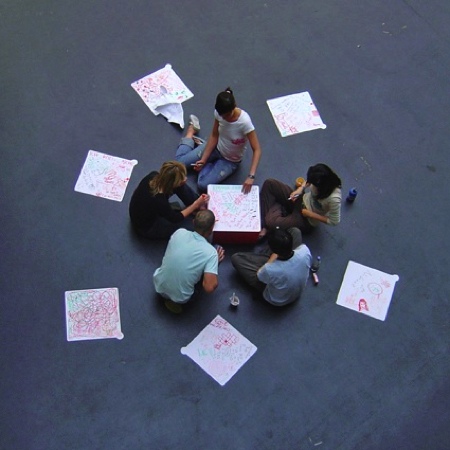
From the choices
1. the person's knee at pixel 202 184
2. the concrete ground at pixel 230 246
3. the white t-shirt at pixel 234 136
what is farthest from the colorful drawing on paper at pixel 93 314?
the white t-shirt at pixel 234 136

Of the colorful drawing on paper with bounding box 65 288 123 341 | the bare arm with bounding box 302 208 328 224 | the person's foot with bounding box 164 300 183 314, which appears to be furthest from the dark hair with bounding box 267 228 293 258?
the colorful drawing on paper with bounding box 65 288 123 341

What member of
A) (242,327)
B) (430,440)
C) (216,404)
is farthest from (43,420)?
(430,440)

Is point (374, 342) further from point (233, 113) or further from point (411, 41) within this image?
point (411, 41)

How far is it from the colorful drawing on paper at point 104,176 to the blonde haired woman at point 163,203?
35cm

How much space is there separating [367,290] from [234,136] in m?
1.37

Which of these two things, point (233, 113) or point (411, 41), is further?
point (411, 41)

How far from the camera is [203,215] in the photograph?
2.81 meters

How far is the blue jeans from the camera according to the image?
3424 millimetres

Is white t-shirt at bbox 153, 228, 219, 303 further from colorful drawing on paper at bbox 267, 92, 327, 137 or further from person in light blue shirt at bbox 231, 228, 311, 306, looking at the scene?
colorful drawing on paper at bbox 267, 92, 327, 137

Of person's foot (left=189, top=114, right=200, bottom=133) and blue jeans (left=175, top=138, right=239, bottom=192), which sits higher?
person's foot (left=189, top=114, right=200, bottom=133)

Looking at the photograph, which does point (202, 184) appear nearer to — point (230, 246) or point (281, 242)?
point (230, 246)

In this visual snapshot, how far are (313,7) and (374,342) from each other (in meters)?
2.99

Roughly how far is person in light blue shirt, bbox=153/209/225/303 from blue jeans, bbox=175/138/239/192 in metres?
0.63

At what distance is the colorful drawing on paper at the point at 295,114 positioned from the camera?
3760mm
